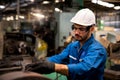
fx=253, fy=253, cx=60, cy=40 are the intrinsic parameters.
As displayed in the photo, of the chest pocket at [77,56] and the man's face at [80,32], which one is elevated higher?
the man's face at [80,32]

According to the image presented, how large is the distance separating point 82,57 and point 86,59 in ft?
0.85

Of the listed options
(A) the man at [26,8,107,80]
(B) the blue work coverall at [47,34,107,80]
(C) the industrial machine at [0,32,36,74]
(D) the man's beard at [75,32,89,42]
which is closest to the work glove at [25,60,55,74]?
(A) the man at [26,8,107,80]

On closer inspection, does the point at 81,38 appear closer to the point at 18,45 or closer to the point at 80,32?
the point at 80,32

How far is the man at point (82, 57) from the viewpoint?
2285 millimetres

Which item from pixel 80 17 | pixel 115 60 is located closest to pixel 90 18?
pixel 80 17

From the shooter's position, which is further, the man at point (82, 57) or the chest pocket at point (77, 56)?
the chest pocket at point (77, 56)

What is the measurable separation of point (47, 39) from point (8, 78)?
24.3ft

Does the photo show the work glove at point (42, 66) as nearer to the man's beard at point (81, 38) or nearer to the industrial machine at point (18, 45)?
the man's beard at point (81, 38)

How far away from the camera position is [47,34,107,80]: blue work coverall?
2.29 meters

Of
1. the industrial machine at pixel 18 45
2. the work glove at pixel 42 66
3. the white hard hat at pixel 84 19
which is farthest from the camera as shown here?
the industrial machine at pixel 18 45

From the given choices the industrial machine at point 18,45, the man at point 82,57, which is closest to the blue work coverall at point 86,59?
the man at point 82,57

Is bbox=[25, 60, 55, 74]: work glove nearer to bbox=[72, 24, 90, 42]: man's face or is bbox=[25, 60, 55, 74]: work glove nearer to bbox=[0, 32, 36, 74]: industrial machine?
bbox=[72, 24, 90, 42]: man's face

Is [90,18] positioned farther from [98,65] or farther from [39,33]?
[39,33]

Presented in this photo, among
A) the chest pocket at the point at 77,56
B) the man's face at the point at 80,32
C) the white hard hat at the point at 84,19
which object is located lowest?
the chest pocket at the point at 77,56
